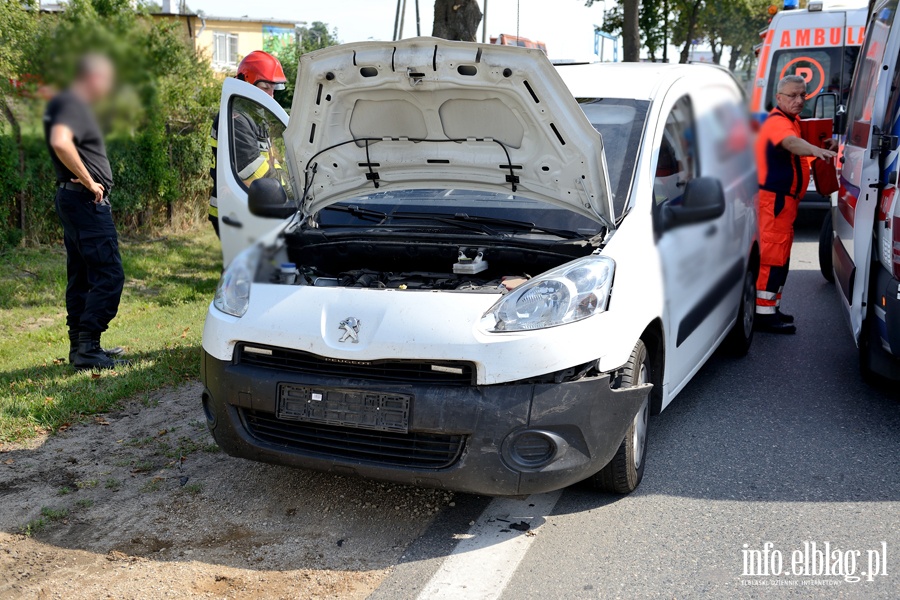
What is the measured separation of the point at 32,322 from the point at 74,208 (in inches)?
92.7

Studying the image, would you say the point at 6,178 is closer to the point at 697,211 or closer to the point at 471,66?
the point at 471,66

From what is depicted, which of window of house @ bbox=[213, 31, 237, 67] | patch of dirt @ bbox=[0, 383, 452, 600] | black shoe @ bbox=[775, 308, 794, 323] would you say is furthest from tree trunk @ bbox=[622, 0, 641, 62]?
window of house @ bbox=[213, 31, 237, 67]

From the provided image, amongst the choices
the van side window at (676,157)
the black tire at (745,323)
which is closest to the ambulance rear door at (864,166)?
the black tire at (745,323)

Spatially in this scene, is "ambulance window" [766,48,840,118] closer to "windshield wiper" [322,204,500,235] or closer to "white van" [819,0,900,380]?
"white van" [819,0,900,380]

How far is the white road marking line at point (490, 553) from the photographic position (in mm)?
2926

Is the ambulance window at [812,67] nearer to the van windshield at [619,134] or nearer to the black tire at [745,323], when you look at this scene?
the black tire at [745,323]

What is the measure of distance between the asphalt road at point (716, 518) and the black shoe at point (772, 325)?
4.63 feet

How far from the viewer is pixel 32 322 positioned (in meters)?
6.94

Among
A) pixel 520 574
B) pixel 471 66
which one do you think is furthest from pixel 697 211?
pixel 520 574

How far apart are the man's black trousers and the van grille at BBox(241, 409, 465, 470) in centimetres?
222

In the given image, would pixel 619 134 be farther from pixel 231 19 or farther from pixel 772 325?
pixel 772 325

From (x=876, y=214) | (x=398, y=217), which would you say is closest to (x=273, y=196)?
(x=398, y=217)

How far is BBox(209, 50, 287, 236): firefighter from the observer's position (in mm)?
4477

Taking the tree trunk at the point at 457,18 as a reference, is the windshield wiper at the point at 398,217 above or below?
below
